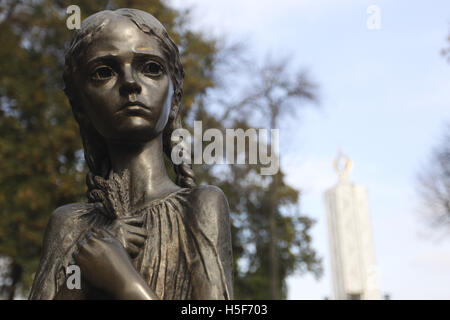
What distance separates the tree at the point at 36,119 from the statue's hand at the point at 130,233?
979cm

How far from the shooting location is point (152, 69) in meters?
2.87

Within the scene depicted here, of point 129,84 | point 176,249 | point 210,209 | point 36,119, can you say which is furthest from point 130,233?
point 36,119

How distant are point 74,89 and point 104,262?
1224mm

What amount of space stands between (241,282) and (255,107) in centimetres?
679

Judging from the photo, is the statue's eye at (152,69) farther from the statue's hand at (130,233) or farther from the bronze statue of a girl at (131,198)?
the statue's hand at (130,233)

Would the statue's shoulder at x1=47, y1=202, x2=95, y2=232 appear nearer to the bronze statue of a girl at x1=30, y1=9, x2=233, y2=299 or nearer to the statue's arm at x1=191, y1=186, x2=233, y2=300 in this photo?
the bronze statue of a girl at x1=30, y1=9, x2=233, y2=299

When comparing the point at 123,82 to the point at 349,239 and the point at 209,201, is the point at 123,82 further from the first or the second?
the point at 349,239

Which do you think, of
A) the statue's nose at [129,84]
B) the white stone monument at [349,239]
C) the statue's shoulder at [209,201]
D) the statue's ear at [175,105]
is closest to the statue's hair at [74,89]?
the statue's ear at [175,105]

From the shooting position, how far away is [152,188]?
2861 mm

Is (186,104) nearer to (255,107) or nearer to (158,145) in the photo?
(255,107)

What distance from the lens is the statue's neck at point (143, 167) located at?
9.34 ft

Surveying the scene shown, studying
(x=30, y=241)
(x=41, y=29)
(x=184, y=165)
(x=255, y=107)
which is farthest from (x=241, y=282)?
(x=184, y=165)

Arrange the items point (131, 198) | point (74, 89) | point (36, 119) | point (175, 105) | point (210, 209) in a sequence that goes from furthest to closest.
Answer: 1. point (36, 119)
2. point (175, 105)
3. point (74, 89)
4. point (131, 198)
5. point (210, 209)

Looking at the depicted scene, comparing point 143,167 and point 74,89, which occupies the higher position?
point 74,89
